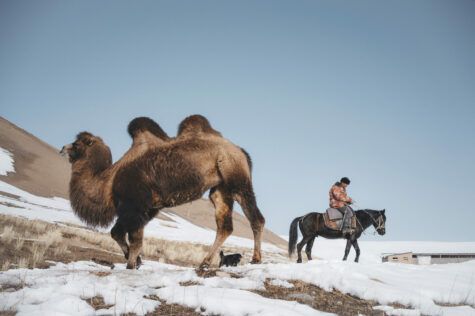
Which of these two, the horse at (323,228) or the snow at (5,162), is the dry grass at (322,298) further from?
the snow at (5,162)

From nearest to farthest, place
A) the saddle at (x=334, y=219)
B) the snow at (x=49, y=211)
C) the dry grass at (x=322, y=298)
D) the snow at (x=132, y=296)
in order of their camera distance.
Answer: the snow at (x=132, y=296) < the dry grass at (x=322, y=298) < the saddle at (x=334, y=219) < the snow at (x=49, y=211)

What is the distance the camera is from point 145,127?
7676 millimetres

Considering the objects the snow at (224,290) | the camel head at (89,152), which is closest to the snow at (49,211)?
the camel head at (89,152)

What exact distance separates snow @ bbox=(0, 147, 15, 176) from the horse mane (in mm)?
44436

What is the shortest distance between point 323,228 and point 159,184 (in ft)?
27.4

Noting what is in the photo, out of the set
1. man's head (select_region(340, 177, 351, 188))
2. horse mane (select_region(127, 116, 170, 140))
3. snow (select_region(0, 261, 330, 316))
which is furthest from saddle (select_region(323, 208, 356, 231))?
snow (select_region(0, 261, 330, 316))

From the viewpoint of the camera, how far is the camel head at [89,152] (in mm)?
7621

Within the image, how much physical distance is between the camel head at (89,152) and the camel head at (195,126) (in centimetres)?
148

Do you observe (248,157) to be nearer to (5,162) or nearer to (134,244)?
(134,244)

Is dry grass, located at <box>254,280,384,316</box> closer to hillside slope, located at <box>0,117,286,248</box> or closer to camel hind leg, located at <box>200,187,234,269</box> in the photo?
camel hind leg, located at <box>200,187,234,269</box>

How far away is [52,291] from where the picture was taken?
12.9 ft

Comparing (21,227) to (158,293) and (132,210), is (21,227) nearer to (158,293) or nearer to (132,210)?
(132,210)

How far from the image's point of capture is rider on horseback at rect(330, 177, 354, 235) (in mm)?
13602

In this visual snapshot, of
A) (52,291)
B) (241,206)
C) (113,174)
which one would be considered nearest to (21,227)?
(113,174)
